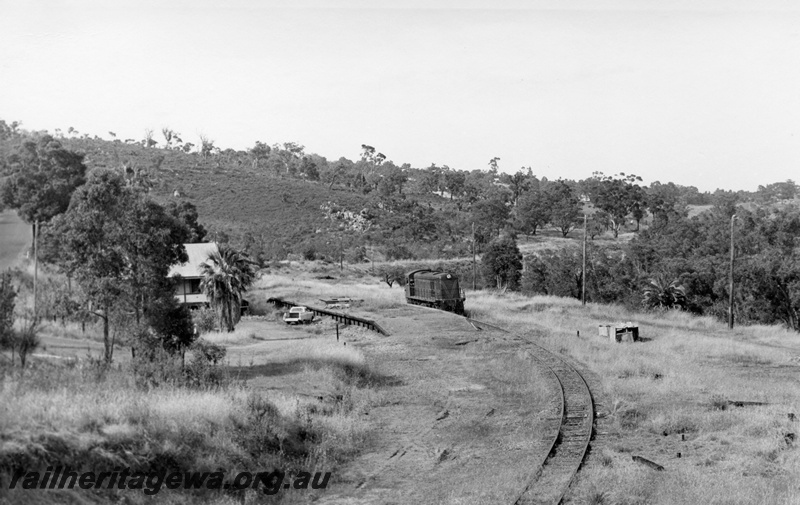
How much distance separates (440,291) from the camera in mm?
48938

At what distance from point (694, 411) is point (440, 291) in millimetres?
29829

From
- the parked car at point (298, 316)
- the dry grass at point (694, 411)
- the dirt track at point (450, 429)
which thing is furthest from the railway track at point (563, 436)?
the parked car at point (298, 316)

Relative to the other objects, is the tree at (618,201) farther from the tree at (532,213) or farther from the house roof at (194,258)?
the house roof at (194,258)

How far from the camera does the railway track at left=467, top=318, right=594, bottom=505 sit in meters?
13.2

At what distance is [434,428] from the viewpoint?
1862 cm

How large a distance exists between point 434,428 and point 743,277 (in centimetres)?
3816

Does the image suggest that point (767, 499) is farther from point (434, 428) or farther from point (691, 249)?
point (691, 249)

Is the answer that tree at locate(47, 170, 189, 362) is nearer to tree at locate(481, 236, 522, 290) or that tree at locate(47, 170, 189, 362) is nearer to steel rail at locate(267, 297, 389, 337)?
steel rail at locate(267, 297, 389, 337)

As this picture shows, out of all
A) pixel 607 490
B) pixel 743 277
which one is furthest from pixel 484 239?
pixel 607 490

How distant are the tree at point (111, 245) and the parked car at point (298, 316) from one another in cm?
2351

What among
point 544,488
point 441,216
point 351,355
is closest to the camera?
point 544,488

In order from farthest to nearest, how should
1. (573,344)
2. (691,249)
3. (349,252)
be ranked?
1. (349,252)
2. (691,249)
3. (573,344)

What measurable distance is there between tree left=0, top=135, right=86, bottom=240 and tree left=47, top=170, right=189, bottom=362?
25738 millimetres

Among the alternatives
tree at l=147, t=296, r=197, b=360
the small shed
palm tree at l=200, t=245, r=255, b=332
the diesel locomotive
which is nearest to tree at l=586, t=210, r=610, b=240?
the diesel locomotive
